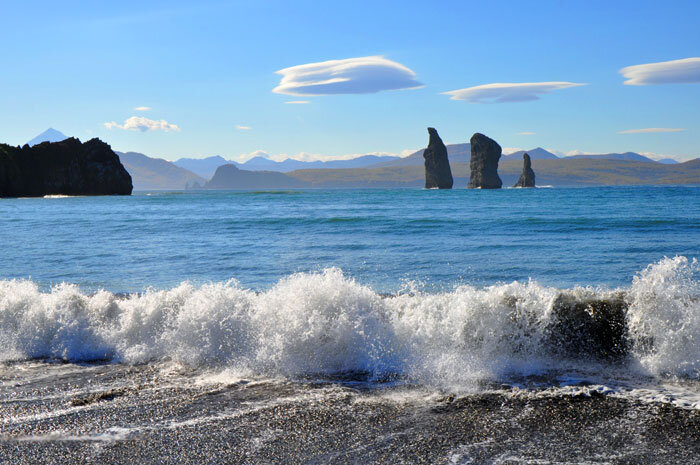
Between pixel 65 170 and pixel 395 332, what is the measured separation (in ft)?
423

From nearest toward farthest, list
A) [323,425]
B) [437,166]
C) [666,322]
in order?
[323,425] < [666,322] < [437,166]

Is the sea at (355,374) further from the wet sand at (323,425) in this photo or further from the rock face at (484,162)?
the rock face at (484,162)

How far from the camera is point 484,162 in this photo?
16212 centimetres

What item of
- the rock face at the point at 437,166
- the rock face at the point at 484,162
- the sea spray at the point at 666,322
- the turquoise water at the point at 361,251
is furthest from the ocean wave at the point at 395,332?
the rock face at the point at 437,166

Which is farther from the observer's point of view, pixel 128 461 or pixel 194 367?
pixel 194 367

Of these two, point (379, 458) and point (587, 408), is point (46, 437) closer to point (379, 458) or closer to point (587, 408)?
point (379, 458)

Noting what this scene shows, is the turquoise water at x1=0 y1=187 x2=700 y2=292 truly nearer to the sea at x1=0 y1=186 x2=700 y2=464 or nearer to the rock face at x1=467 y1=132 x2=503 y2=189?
the sea at x1=0 y1=186 x2=700 y2=464

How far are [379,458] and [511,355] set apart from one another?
11.5 ft

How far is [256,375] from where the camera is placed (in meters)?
7.88

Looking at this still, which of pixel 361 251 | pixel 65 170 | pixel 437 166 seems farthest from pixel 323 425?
pixel 437 166

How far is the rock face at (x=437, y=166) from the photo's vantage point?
568ft

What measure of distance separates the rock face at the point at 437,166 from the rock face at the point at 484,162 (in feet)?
35.4

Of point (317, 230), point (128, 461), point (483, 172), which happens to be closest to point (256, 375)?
point (128, 461)

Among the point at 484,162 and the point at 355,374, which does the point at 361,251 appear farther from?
the point at 484,162
